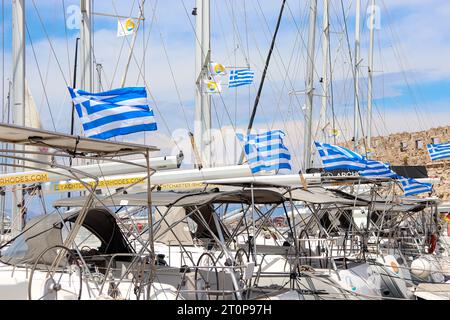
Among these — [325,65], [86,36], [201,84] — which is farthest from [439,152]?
[86,36]

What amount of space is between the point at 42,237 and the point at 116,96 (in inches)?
107

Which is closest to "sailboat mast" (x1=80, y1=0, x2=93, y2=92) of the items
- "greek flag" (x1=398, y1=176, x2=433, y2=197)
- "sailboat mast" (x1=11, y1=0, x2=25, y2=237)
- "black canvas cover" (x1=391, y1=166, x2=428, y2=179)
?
"sailboat mast" (x1=11, y1=0, x2=25, y2=237)

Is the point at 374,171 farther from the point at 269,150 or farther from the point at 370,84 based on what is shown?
the point at 370,84

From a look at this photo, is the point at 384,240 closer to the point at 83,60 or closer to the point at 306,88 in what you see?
the point at 306,88

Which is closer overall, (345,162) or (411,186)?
(345,162)

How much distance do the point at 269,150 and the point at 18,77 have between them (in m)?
6.28

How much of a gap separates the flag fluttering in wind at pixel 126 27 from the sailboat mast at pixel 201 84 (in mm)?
2075

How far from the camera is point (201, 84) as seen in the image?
2012 centimetres

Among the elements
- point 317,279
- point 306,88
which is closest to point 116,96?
point 317,279

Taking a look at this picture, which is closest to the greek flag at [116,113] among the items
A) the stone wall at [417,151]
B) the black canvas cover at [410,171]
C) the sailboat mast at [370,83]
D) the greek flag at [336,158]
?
the greek flag at [336,158]

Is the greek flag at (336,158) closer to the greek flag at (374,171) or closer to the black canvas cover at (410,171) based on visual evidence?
the greek flag at (374,171)

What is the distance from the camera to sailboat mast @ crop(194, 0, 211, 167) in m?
19.1
